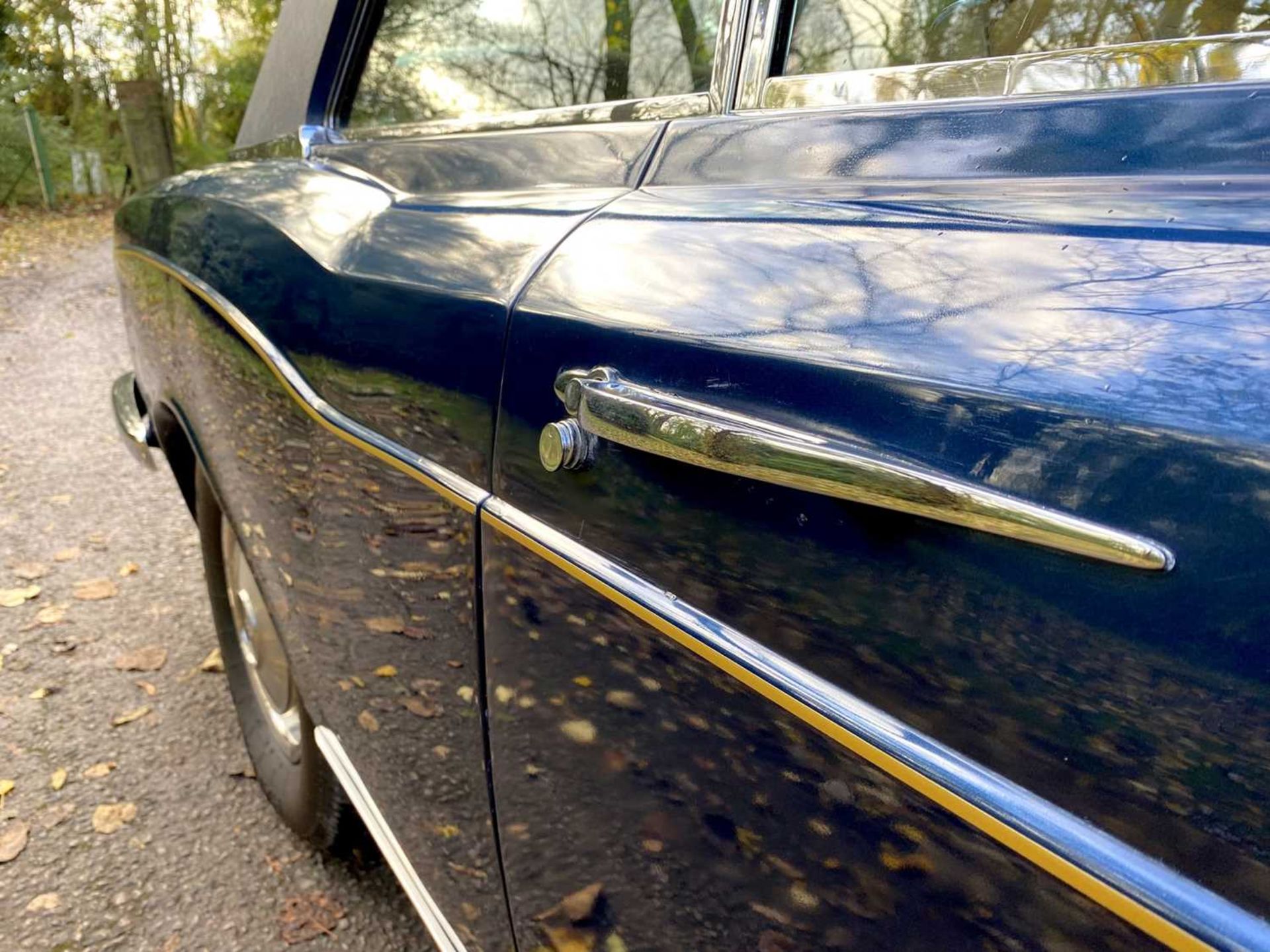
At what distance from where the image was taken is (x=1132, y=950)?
0.56 meters

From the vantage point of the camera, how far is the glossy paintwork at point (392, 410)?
1.14 meters

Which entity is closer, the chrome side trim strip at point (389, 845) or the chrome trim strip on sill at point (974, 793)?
the chrome trim strip on sill at point (974, 793)

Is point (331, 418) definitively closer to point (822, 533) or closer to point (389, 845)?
point (389, 845)

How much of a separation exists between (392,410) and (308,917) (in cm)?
144

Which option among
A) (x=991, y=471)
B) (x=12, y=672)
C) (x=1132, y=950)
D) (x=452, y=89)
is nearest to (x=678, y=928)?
(x=1132, y=950)

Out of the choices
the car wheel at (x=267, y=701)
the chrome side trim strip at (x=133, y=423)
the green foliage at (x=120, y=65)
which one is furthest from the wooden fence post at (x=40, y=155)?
the car wheel at (x=267, y=701)

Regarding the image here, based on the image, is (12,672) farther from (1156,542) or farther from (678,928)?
(1156,542)

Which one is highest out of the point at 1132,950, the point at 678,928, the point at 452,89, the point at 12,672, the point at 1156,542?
the point at 452,89

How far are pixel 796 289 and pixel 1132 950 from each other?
0.55 m

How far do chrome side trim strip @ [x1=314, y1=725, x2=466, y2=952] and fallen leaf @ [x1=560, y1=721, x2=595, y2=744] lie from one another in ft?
1.75

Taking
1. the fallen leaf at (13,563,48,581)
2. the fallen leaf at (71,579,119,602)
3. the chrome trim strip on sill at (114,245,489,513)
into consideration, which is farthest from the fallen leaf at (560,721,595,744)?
the fallen leaf at (13,563,48,581)

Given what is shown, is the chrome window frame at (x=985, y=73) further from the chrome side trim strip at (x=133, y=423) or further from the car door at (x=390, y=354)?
the chrome side trim strip at (x=133, y=423)

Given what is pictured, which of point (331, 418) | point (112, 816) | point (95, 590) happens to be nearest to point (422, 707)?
point (331, 418)

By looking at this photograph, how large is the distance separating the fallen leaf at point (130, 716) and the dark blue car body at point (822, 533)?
1.67 m
